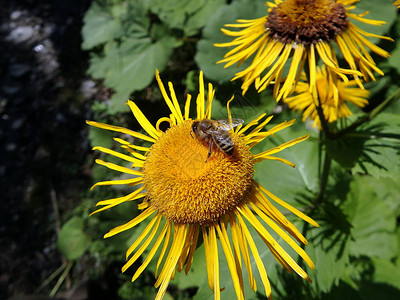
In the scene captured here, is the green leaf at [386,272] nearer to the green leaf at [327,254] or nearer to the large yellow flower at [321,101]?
the green leaf at [327,254]

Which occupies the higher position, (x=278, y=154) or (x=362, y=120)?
(x=362, y=120)

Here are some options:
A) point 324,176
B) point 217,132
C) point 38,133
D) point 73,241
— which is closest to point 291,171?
point 324,176

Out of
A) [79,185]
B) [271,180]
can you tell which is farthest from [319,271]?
[79,185]

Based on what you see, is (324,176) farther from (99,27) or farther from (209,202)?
(99,27)

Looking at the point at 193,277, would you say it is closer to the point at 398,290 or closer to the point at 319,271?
the point at 319,271

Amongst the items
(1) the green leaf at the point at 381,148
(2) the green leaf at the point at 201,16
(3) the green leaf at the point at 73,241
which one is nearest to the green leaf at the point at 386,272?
(1) the green leaf at the point at 381,148

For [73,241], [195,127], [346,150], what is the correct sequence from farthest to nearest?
[73,241], [346,150], [195,127]

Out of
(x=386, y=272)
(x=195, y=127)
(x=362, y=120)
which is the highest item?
(x=195, y=127)
